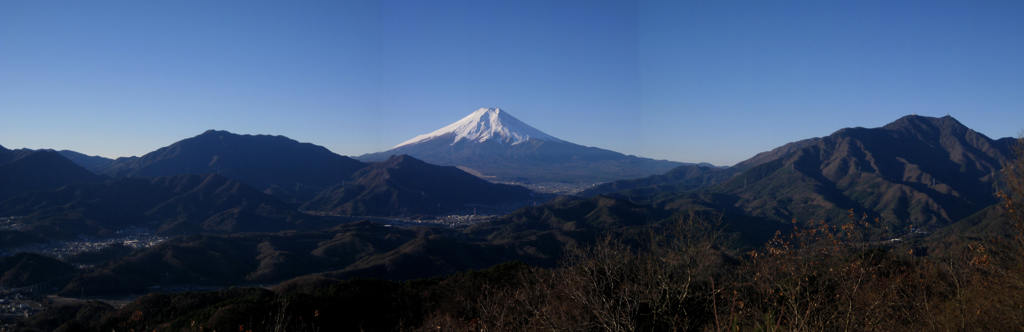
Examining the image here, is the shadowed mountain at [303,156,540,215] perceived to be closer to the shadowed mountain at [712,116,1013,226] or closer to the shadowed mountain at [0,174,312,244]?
the shadowed mountain at [0,174,312,244]

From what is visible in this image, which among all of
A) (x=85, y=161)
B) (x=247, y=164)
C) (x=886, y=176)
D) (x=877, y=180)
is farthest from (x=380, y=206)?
(x=886, y=176)

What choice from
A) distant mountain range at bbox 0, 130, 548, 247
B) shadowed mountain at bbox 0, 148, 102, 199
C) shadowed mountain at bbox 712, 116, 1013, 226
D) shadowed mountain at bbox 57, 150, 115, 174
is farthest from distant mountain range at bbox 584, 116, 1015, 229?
shadowed mountain at bbox 57, 150, 115, 174

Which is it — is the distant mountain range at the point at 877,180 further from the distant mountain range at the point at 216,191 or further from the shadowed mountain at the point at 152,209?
the shadowed mountain at the point at 152,209

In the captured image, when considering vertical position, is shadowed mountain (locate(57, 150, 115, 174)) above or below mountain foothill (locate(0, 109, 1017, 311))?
above

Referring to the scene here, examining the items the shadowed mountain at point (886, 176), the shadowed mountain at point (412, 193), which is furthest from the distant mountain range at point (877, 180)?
the shadowed mountain at point (412, 193)

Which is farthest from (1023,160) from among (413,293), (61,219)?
(61,219)

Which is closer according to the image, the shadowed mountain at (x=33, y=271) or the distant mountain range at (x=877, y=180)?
the shadowed mountain at (x=33, y=271)
